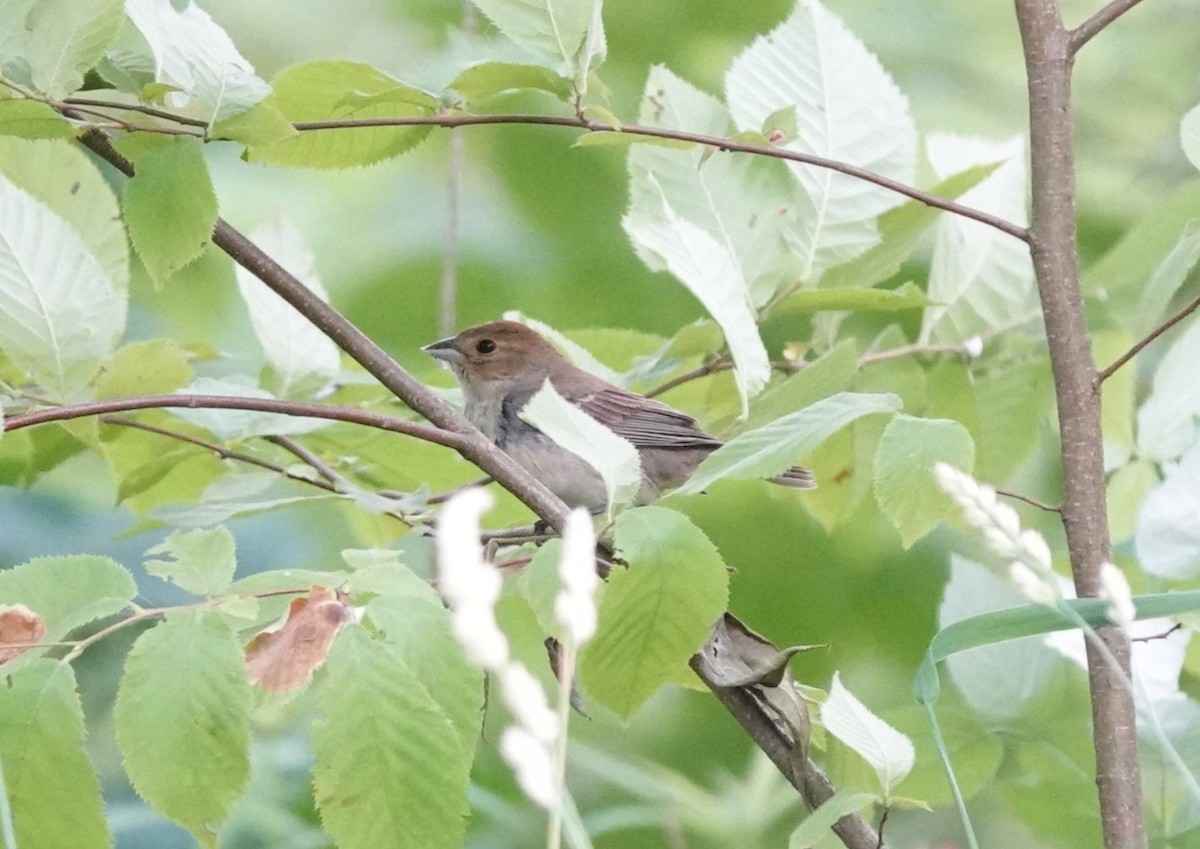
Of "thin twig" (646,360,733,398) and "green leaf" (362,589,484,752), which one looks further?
"thin twig" (646,360,733,398)

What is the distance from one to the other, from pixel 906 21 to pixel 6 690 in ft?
7.69

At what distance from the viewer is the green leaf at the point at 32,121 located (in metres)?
0.91

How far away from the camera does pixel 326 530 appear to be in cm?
260

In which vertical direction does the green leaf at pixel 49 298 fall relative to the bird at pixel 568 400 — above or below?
above

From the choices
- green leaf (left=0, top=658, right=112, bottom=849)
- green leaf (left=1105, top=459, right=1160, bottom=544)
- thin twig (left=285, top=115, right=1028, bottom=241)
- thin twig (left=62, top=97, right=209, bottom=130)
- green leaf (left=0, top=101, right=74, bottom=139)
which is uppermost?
thin twig (left=285, top=115, right=1028, bottom=241)

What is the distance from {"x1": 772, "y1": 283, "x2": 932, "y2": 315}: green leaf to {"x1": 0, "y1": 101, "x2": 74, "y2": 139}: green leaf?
567 mm

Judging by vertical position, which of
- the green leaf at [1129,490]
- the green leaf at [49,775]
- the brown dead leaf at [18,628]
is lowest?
the green leaf at [49,775]

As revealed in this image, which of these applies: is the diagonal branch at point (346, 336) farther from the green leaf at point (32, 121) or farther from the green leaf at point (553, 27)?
the green leaf at point (553, 27)

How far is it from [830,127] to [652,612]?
1.83ft

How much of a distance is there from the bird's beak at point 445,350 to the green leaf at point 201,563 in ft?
3.87

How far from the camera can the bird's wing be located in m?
Answer: 1.84

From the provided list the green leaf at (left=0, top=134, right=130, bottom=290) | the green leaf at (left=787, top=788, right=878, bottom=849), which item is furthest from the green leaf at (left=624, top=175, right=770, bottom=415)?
the green leaf at (left=0, top=134, right=130, bottom=290)

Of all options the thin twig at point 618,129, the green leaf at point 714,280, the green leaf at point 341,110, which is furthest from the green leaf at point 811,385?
the green leaf at point 341,110

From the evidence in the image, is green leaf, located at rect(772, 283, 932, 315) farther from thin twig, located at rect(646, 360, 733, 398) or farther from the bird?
the bird
